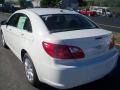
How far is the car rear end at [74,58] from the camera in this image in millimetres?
4449

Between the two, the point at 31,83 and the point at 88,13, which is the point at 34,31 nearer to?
the point at 31,83

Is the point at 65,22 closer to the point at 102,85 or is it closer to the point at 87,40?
the point at 87,40

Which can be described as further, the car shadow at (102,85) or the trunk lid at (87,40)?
the car shadow at (102,85)

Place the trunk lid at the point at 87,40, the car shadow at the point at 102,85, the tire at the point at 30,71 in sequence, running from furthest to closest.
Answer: the car shadow at the point at 102,85 → the tire at the point at 30,71 → the trunk lid at the point at 87,40

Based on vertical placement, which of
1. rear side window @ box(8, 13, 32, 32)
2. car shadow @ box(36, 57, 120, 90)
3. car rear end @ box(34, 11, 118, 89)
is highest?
rear side window @ box(8, 13, 32, 32)

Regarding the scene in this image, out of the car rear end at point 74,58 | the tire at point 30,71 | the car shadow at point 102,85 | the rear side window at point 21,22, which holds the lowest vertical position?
the car shadow at point 102,85

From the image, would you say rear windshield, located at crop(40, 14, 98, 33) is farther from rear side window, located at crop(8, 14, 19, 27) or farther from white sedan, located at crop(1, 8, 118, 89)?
rear side window, located at crop(8, 14, 19, 27)

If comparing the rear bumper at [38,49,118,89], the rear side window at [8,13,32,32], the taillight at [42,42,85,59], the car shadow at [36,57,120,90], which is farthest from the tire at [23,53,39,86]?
the taillight at [42,42,85,59]

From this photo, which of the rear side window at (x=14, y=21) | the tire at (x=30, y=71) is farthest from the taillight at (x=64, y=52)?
the rear side window at (x=14, y=21)

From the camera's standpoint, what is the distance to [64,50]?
448cm

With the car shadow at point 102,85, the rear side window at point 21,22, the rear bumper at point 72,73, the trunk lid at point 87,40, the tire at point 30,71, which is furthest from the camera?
the rear side window at point 21,22

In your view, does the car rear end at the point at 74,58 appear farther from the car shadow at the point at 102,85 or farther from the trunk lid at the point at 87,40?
the car shadow at the point at 102,85

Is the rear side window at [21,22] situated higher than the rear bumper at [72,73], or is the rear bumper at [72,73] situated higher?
the rear side window at [21,22]

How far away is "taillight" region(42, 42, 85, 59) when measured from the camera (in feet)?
14.7
